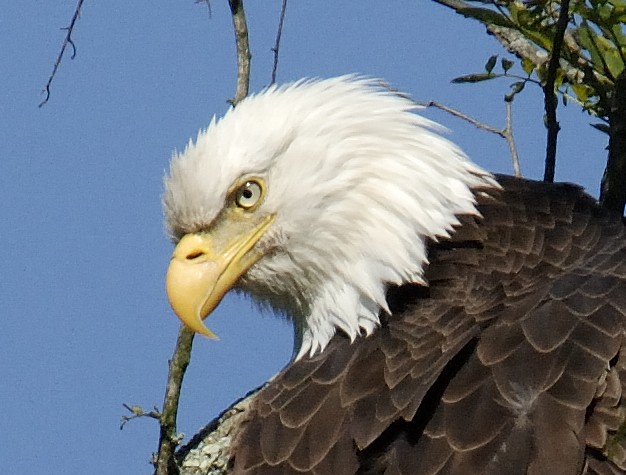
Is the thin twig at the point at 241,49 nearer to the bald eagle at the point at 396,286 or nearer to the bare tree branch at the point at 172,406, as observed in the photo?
the bald eagle at the point at 396,286

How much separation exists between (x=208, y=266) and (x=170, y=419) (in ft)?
2.26

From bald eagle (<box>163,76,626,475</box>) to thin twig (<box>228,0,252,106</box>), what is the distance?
0.06m

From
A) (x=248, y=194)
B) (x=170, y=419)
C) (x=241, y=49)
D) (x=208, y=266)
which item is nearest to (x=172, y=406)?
(x=170, y=419)

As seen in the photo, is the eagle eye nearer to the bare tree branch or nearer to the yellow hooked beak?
the yellow hooked beak

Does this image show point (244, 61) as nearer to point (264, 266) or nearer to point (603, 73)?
point (264, 266)

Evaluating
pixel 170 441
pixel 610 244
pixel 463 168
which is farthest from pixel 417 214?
pixel 170 441

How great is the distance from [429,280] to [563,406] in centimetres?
115

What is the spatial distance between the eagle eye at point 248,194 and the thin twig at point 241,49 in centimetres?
34

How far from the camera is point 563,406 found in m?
5.50

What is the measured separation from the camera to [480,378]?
5684mm

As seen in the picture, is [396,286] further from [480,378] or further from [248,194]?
[480,378]

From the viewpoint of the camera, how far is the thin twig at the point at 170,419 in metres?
6.14

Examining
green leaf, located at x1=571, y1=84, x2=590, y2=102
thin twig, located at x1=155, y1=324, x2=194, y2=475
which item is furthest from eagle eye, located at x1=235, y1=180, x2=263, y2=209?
green leaf, located at x1=571, y1=84, x2=590, y2=102

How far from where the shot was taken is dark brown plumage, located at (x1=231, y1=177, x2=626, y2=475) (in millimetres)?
5480
